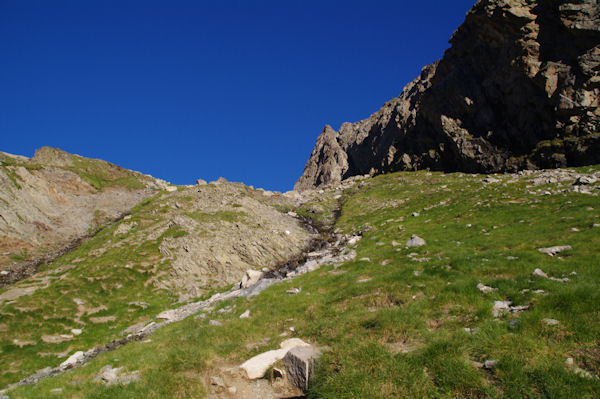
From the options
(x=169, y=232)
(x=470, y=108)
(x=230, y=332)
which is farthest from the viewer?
(x=470, y=108)

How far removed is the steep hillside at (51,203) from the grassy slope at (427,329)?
51.7m

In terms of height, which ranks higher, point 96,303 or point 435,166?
point 435,166

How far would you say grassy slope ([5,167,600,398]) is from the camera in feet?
28.0

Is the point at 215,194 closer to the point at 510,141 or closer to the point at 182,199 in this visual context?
the point at 182,199

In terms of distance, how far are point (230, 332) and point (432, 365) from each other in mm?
11094

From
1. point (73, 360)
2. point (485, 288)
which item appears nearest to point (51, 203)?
point (73, 360)

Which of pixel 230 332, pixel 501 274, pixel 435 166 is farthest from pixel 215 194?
pixel 435 166

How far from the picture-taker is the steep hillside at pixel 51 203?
58344mm

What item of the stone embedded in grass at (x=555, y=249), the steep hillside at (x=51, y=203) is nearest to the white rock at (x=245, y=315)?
the stone embedded in grass at (x=555, y=249)

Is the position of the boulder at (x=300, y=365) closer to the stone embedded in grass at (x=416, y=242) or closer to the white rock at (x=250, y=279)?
the stone embedded in grass at (x=416, y=242)

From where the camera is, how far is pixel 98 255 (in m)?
44.5

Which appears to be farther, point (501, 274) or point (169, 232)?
point (169, 232)

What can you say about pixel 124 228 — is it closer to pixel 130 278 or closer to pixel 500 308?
pixel 130 278

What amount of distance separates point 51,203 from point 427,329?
305ft
